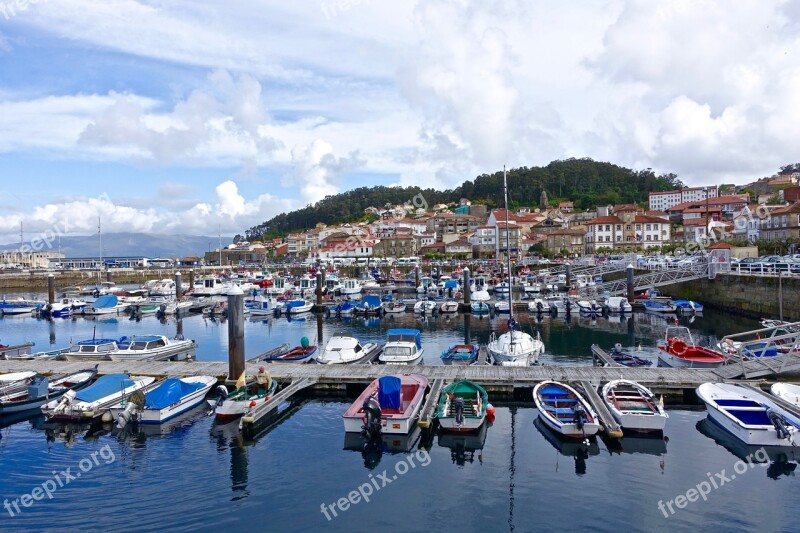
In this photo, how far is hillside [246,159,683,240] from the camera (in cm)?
14388

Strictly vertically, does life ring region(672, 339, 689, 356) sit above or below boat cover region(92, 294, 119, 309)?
below

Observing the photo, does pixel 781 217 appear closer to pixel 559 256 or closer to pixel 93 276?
pixel 559 256

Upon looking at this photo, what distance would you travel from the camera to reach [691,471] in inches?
559

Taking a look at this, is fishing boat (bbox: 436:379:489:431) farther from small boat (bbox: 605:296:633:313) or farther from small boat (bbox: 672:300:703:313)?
small boat (bbox: 672:300:703:313)

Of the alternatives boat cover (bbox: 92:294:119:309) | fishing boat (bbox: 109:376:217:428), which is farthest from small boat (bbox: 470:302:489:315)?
boat cover (bbox: 92:294:119:309)

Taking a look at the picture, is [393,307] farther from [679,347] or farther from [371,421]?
[371,421]

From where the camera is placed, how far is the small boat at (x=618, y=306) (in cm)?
4491

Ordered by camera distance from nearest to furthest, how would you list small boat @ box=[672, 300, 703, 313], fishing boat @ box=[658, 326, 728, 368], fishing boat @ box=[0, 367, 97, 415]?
fishing boat @ box=[0, 367, 97, 415], fishing boat @ box=[658, 326, 728, 368], small boat @ box=[672, 300, 703, 313]

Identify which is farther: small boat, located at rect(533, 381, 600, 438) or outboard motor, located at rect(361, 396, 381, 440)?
outboard motor, located at rect(361, 396, 381, 440)

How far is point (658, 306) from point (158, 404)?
39.4m

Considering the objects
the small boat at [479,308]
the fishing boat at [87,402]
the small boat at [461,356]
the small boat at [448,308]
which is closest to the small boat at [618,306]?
the small boat at [479,308]

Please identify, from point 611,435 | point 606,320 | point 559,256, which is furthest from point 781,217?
point 611,435

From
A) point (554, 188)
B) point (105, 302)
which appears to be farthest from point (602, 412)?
point (554, 188)

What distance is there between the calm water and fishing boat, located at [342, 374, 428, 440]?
1.60 ft
